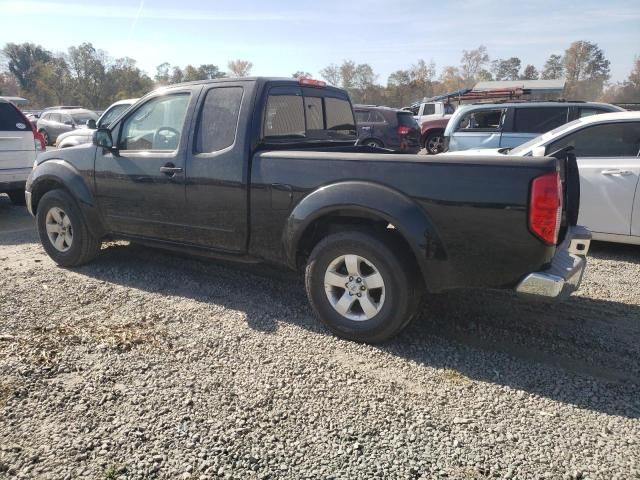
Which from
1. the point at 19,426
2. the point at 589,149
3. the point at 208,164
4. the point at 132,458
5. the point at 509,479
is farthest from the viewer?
the point at 589,149

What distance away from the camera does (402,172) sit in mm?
3162

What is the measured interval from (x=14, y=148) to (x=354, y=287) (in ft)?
22.5

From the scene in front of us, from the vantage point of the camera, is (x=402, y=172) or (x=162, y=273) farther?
(x=162, y=273)

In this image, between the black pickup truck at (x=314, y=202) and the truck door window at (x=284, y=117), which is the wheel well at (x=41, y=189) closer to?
the black pickup truck at (x=314, y=202)

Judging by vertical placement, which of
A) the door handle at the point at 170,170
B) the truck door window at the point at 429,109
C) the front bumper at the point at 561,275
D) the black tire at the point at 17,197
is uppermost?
the truck door window at the point at 429,109

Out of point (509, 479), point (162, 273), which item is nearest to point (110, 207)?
point (162, 273)

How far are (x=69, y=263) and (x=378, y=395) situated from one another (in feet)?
12.3

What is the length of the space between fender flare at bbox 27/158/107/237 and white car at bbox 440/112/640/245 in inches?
150

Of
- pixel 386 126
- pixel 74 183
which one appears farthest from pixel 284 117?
pixel 386 126

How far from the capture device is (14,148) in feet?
25.3

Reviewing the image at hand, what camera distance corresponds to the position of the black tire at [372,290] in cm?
324

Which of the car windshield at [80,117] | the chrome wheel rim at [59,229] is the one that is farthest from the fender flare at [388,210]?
the car windshield at [80,117]

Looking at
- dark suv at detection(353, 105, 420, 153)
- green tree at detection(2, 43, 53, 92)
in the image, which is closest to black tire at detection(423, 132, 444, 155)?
dark suv at detection(353, 105, 420, 153)

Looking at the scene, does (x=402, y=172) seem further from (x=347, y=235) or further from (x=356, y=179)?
(x=347, y=235)
